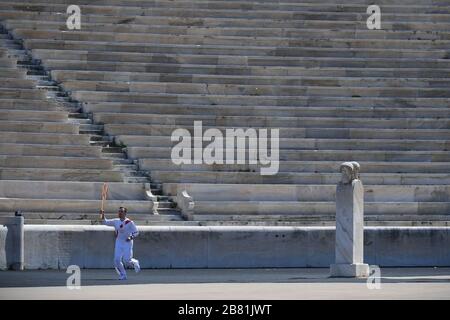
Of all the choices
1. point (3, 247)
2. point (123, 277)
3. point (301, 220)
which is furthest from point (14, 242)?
point (301, 220)

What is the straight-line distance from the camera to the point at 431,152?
31.3m

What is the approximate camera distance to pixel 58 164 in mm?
29312

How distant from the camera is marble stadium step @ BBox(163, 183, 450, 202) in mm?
29016

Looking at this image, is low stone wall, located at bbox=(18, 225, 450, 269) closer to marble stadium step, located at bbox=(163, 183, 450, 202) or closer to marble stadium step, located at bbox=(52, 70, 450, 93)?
marble stadium step, located at bbox=(163, 183, 450, 202)

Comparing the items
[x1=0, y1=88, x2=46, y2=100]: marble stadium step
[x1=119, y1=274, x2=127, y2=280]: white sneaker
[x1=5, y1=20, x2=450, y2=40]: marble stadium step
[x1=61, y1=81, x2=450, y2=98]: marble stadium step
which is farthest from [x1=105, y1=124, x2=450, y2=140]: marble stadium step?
[x1=119, y1=274, x2=127, y2=280]: white sneaker

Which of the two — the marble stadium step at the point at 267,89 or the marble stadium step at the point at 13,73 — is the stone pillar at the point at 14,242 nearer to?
the marble stadium step at the point at 267,89

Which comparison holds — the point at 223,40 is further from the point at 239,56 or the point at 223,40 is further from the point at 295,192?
the point at 295,192

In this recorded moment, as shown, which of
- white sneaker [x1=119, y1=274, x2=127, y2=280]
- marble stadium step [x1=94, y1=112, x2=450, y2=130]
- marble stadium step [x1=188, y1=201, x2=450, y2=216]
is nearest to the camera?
white sneaker [x1=119, y1=274, x2=127, y2=280]

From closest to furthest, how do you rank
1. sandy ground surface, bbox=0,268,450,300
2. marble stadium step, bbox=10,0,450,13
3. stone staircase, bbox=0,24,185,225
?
sandy ground surface, bbox=0,268,450,300, stone staircase, bbox=0,24,185,225, marble stadium step, bbox=10,0,450,13

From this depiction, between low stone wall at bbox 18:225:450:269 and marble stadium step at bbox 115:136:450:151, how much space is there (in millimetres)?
4208

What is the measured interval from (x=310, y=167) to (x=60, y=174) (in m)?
5.47

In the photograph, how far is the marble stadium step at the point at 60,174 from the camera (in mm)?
28703
